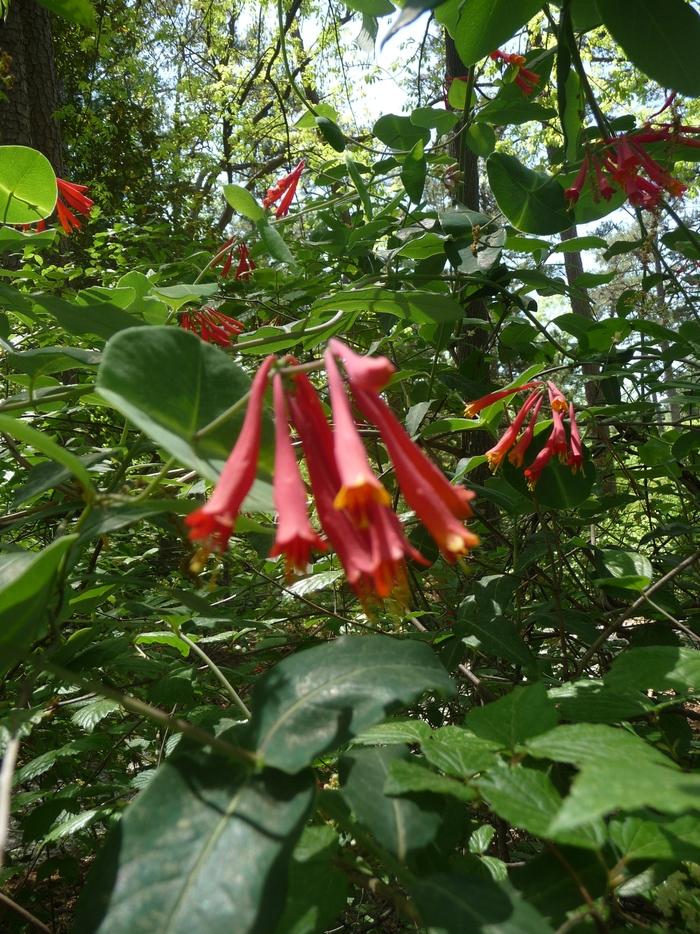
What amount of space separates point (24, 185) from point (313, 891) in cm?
114

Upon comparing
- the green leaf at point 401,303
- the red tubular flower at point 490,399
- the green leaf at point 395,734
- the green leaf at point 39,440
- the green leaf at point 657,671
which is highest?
the green leaf at point 401,303

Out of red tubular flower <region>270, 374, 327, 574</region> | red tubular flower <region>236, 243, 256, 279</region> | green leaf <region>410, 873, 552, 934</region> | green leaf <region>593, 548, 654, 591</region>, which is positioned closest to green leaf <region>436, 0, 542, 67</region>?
red tubular flower <region>270, 374, 327, 574</region>

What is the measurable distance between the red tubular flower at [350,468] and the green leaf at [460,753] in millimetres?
225

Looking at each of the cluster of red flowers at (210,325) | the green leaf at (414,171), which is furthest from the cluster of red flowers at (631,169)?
the cluster of red flowers at (210,325)

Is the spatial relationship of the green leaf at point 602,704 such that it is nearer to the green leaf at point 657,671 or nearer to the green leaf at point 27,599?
the green leaf at point 657,671

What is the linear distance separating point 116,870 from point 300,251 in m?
2.06

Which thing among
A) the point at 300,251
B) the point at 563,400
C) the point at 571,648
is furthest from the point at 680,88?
the point at 300,251

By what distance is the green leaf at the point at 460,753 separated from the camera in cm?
58

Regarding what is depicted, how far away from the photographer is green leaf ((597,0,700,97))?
0.82m

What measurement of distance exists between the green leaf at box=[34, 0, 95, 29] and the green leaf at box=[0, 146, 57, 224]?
24cm

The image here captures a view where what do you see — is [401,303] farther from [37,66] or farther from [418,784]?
[37,66]

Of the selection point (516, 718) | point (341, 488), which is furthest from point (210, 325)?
point (516, 718)

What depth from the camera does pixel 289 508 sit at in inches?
22.3

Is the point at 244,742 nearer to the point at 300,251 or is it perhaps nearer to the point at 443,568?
the point at 443,568
